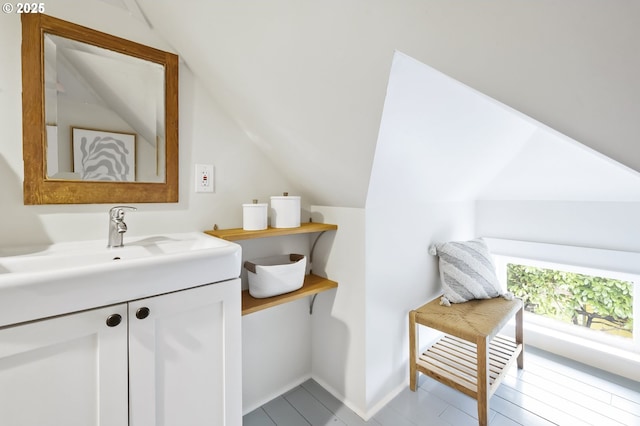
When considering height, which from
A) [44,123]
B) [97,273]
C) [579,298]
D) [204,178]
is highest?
[44,123]

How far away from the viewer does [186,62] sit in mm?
1317

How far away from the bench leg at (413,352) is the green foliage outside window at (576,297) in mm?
1251

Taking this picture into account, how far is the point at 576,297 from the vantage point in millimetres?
2045

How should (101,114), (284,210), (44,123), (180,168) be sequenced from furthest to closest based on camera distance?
(284,210) → (180,168) → (101,114) → (44,123)

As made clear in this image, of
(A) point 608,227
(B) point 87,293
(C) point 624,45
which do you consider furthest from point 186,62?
(A) point 608,227

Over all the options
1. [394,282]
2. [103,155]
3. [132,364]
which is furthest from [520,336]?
[103,155]

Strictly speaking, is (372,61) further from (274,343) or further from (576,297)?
(576,297)

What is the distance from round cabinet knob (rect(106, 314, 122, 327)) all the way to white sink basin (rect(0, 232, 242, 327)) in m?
0.04

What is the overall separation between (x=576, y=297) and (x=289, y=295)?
6.96ft

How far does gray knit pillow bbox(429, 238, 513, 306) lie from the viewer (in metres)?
1.75

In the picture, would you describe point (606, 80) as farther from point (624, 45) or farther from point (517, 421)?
point (517, 421)

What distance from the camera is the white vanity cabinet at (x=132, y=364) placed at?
0.71 meters

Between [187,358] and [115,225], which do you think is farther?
[115,225]

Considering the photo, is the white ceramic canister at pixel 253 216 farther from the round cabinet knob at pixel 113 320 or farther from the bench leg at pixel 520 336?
the bench leg at pixel 520 336
